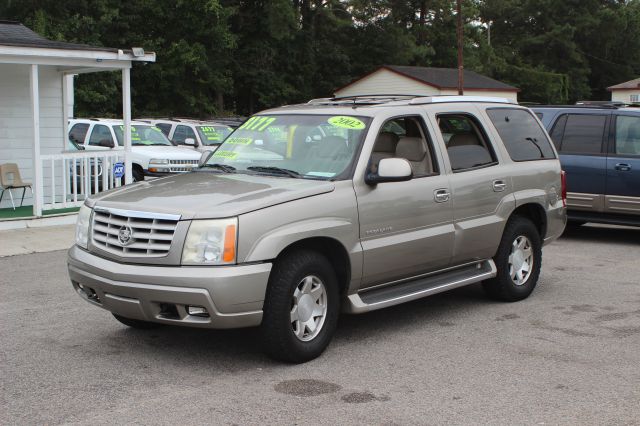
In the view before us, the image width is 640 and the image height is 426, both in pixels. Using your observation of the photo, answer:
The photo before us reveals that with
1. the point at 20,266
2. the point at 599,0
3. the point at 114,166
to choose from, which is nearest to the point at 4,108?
the point at 114,166

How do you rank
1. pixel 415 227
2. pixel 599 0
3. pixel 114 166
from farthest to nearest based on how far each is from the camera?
pixel 599 0 < pixel 114 166 < pixel 415 227

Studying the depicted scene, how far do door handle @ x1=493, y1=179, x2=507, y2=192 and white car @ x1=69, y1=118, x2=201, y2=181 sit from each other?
35.0 feet

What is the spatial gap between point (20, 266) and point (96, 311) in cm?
298

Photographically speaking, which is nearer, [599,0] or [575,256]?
[575,256]

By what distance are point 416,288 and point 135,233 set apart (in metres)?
2.42

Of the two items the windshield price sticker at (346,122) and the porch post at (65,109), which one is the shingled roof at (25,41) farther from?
the windshield price sticker at (346,122)

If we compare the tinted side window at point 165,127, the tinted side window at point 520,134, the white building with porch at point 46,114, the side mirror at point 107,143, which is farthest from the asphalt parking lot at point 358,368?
the tinted side window at point 165,127

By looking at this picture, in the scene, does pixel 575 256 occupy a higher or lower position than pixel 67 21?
lower

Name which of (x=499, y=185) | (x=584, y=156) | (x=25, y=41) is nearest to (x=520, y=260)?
(x=499, y=185)

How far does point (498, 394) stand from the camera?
5059 millimetres

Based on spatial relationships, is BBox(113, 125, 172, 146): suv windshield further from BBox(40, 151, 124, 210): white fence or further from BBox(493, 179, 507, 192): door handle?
BBox(493, 179, 507, 192): door handle

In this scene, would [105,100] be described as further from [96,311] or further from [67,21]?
[96,311]

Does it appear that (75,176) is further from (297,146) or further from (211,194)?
(211,194)

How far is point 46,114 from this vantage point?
15.1m
